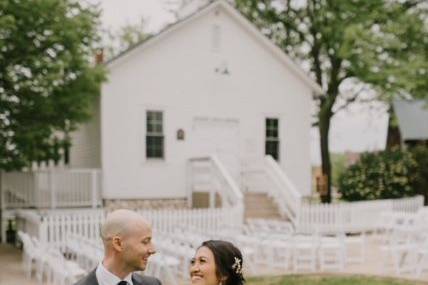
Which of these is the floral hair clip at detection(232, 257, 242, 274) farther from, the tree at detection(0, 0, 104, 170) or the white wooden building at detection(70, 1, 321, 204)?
the white wooden building at detection(70, 1, 321, 204)

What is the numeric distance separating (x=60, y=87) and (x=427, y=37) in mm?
18008

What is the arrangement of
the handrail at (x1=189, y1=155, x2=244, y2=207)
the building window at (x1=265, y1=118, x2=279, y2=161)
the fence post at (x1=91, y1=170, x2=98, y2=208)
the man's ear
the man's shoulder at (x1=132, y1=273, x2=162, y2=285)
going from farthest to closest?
the building window at (x1=265, y1=118, x2=279, y2=161)
the fence post at (x1=91, y1=170, x2=98, y2=208)
the handrail at (x1=189, y1=155, x2=244, y2=207)
the man's shoulder at (x1=132, y1=273, x2=162, y2=285)
the man's ear

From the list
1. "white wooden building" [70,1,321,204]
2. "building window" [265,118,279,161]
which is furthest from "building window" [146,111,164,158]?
"building window" [265,118,279,161]

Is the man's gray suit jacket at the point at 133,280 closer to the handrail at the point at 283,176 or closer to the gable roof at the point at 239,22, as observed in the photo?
the handrail at the point at 283,176

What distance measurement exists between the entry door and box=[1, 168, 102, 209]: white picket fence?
13.1ft

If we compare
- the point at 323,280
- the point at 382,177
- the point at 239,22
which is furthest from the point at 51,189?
the point at 382,177

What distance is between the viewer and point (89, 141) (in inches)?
899

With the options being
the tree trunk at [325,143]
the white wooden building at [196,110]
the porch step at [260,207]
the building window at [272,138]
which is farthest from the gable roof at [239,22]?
the tree trunk at [325,143]

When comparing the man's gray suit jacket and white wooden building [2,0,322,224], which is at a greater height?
white wooden building [2,0,322,224]

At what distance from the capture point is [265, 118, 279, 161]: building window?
24172 mm

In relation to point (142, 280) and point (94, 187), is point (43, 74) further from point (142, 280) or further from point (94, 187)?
point (142, 280)

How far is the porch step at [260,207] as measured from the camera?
21.1 m

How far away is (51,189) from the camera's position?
19703 mm

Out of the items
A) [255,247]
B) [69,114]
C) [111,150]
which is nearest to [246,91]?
[111,150]
